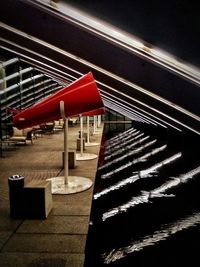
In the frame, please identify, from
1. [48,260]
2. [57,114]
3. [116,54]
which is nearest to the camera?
[48,260]

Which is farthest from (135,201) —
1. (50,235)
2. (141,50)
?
(141,50)

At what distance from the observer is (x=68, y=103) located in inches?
236

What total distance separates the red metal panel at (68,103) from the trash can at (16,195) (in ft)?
4.13

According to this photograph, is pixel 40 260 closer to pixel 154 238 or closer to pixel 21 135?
pixel 154 238

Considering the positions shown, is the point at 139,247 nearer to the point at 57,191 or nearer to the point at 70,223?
the point at 70,223

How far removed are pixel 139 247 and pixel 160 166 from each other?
22.8 ft

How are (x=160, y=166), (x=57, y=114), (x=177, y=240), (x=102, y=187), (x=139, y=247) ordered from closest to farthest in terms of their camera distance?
(x=139, y=247)
(x=177, y=240)
(x=57, y=114)
(x=102, y=187)
(x=160, y=166)

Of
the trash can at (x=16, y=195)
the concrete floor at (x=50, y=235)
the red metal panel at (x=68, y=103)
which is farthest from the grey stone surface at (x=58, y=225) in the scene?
the red metal panel at (x=68, y=103)

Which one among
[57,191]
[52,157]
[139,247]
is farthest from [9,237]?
[52,157]

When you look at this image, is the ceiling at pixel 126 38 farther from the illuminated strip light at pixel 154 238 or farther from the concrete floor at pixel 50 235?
the concrete floor at pixel 50 235

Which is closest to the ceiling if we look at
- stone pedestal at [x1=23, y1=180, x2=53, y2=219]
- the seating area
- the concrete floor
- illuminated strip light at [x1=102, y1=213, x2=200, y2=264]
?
illuminated strip light at [x1=102, y1=213, x2=200, y2=264]

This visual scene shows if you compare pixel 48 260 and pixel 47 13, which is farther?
pixel 47 13

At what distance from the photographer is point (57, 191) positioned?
6613 millimetres

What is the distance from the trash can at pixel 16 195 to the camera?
197 inches
